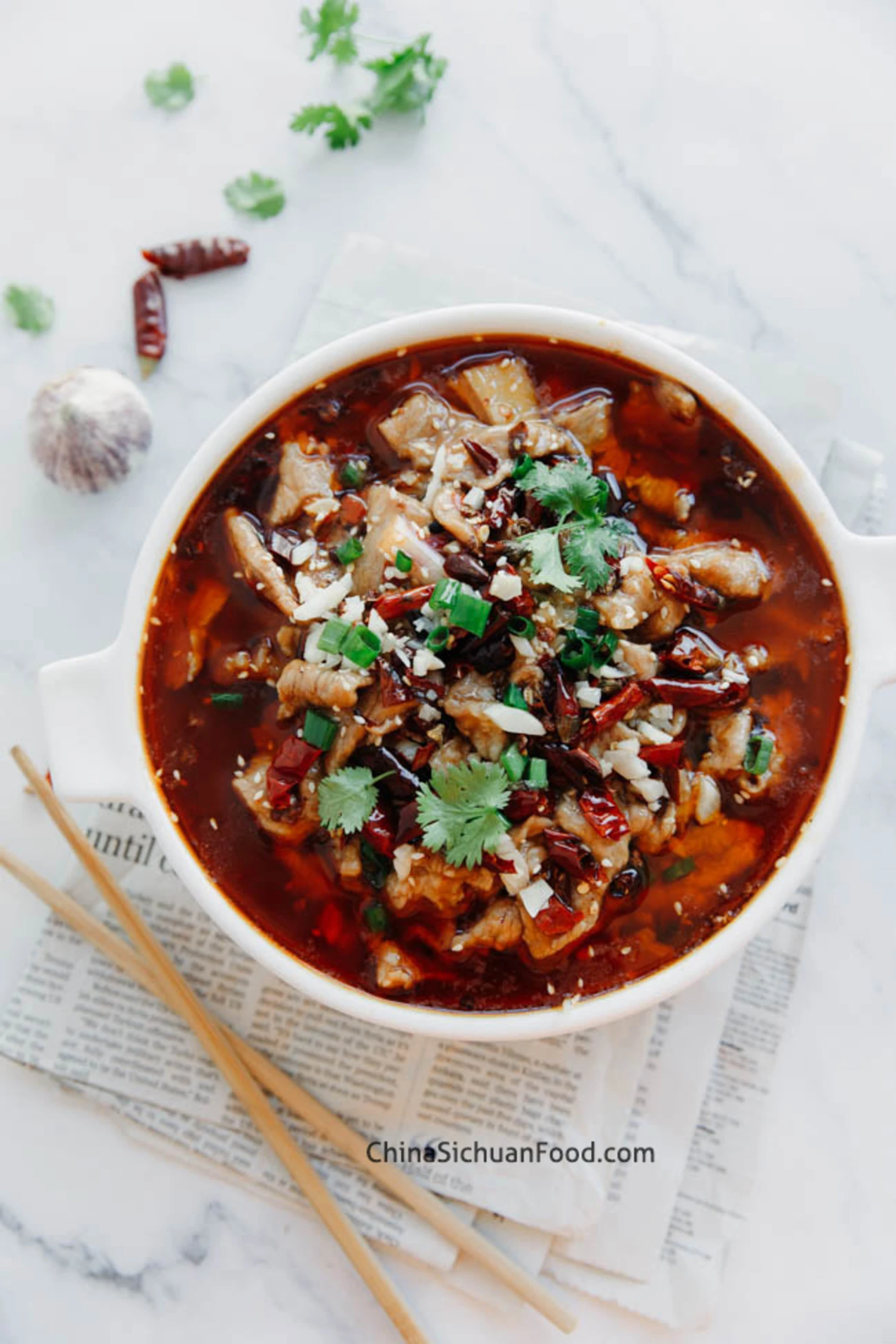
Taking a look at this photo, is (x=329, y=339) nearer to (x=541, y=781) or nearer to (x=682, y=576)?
(x=682, y=576)

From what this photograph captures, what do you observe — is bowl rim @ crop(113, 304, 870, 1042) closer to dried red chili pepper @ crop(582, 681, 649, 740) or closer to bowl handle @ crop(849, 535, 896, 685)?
bowl handle @ crop(849, 535, 896, 685)

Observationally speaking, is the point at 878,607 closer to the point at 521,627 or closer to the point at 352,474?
the point at 521,627

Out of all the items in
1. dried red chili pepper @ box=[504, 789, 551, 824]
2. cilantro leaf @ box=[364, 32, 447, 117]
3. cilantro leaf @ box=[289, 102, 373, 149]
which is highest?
cilantro leaf @ box=[364, 32, 447, 117]

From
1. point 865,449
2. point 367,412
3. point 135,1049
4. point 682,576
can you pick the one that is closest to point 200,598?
point 367,412

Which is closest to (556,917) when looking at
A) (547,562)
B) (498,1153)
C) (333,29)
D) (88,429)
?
(547,562)

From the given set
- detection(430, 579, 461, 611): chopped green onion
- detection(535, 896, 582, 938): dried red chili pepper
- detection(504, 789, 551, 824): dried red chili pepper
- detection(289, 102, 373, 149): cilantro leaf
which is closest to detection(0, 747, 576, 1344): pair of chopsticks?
detection(535, 896, 582, 938): dried red chili pepper

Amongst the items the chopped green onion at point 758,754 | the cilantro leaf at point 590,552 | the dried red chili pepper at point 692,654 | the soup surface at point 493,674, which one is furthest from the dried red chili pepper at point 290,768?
the chopped green onion at point 758,754
